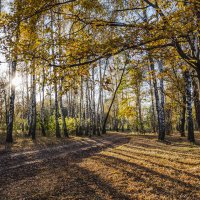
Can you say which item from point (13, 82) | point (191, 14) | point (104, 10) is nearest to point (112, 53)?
point (104, 10)

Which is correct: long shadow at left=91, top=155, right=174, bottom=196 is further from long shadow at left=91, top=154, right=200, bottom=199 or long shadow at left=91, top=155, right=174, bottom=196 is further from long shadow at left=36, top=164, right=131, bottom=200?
long shadow at left=36, top=164, right=131, bottom=200

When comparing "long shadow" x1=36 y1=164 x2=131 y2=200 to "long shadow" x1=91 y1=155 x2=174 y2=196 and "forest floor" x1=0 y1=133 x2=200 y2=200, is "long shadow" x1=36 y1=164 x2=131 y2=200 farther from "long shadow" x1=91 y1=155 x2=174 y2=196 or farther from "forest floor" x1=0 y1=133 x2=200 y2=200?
"long shadow" x1=91 y1=155 x2=174 y2=196

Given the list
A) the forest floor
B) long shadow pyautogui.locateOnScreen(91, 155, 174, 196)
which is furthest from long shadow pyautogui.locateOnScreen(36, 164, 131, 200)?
long shadow pyautogui.locateOnScreen(91, 155, 174, 196)

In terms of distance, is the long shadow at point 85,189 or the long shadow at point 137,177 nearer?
the long shadow at point 85,189

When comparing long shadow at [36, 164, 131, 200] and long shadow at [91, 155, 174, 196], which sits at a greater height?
long shadow at [91, 155, 174, 196]

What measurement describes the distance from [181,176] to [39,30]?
18.9 ft

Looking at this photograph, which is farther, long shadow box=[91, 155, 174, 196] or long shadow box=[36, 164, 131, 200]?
long shadow box=[91, 155, 174, 196]

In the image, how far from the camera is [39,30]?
562cm

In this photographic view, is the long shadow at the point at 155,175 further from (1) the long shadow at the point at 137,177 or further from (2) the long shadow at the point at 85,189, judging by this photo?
(2) the long shadow at the point at 85,189

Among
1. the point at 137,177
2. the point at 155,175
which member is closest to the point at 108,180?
the point at 137,177

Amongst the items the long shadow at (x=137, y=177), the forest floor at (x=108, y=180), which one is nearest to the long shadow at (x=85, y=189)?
the forest floor at (x=108, y=180)

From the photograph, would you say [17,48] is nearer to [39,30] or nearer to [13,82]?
[39,30]

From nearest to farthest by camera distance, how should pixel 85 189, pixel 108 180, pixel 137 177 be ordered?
pixel 85 189 < pixel 108 180 < pixel 137 177

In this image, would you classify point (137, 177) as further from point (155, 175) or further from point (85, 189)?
point (85, 189)
